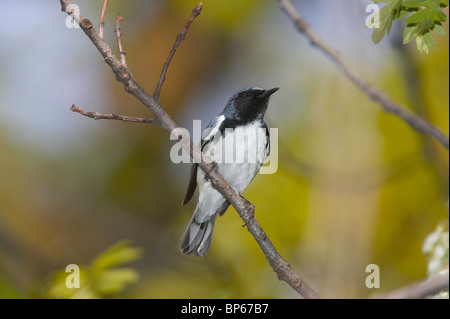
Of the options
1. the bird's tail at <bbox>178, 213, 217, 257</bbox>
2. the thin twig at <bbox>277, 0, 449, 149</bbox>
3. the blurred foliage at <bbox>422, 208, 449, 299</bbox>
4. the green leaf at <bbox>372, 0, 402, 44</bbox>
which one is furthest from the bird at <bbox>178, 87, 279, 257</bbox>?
the green leaf at <bbox>372, 0, 402, 44</bbox>

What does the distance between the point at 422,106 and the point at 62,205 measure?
2.67 m

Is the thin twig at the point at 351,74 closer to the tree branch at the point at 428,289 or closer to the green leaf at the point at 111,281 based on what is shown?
the tree branch at the point at 428,289

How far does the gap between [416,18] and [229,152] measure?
1.30 metres

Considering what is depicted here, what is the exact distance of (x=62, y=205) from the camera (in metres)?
3.56

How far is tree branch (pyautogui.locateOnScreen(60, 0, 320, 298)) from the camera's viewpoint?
1172 millimetres

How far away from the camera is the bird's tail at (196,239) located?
2.38 meters

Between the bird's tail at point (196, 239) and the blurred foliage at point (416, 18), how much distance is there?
1.56m

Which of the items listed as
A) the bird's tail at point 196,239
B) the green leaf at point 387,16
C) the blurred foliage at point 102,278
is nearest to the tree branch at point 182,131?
the green leaf at point 387,16

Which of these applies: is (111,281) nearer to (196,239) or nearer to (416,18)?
(196,239)

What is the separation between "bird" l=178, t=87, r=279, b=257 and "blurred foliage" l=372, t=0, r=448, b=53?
1138 millimetres
